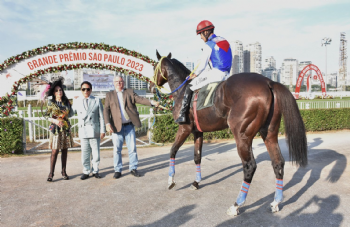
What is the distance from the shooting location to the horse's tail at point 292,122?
3.39 metres

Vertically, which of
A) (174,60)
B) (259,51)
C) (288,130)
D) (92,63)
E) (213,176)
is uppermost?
(259,51)

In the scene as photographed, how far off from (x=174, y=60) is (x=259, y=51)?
83706 mm

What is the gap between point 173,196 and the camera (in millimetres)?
4035

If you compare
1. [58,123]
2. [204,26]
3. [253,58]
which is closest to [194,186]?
[204,26]

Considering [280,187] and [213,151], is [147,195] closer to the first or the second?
[280,187]

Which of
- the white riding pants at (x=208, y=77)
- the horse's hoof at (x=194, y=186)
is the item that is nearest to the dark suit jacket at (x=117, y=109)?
the white riding pants at (x=208, y=77)

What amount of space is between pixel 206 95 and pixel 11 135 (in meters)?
6.56

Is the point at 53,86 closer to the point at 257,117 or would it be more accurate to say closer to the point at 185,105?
the point at 185,105

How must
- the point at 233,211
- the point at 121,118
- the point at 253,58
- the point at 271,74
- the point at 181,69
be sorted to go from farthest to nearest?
1. the point at 271,74
2. the point at 253,58
3. the point at 121,118
4. the point at 181,69
5. the point at 233,211

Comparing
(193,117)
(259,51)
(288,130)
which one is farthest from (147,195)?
(259,51)

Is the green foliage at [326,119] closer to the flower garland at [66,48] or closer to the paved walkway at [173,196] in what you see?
the paved walkway at [173,196]

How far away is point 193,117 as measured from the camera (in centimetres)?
429

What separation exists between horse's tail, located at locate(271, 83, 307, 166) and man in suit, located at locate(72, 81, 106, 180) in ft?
11.7

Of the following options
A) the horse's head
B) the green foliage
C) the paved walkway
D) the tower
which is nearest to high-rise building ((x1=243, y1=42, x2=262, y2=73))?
the tower
